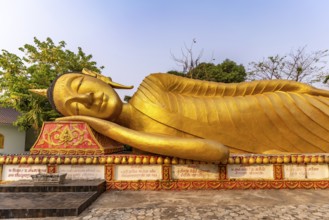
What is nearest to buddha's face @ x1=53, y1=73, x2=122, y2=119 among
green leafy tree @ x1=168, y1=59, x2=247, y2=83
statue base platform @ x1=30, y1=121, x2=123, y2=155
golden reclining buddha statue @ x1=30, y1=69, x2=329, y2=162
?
golden reclining buddha statue @ x1=30, y1=69, x2=329, y2=162

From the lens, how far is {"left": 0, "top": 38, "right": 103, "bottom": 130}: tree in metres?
12.5

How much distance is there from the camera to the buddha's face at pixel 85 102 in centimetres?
553

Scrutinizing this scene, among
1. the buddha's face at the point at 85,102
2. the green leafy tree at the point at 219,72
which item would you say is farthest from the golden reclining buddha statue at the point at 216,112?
the green leafy tree at the point at 219,72

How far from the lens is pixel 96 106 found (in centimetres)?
555

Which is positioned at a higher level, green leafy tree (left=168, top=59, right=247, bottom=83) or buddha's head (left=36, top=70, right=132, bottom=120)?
green leafy tree (left=168, top=59, right=247, bottom=83)

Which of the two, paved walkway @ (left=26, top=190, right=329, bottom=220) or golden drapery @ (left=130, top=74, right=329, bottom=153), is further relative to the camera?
golden drapery @ (left=130, top=74, right=329, bottom=153)

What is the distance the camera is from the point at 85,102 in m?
5.44

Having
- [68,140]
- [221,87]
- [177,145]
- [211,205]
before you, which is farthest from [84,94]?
[211,205]

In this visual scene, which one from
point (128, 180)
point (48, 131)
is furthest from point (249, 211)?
point (48, 131)

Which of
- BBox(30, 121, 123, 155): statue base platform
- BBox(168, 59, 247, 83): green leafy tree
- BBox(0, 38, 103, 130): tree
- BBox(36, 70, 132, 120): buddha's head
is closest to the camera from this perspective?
BBox(30, 121, 123, 155): statue base platform

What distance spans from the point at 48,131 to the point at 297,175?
5170mm

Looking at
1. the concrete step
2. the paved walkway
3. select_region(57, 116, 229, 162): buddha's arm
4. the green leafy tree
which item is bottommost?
the paved walkway

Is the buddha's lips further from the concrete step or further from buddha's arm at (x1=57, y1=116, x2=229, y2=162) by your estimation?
the concrete step

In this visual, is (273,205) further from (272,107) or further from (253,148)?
(272,107)
